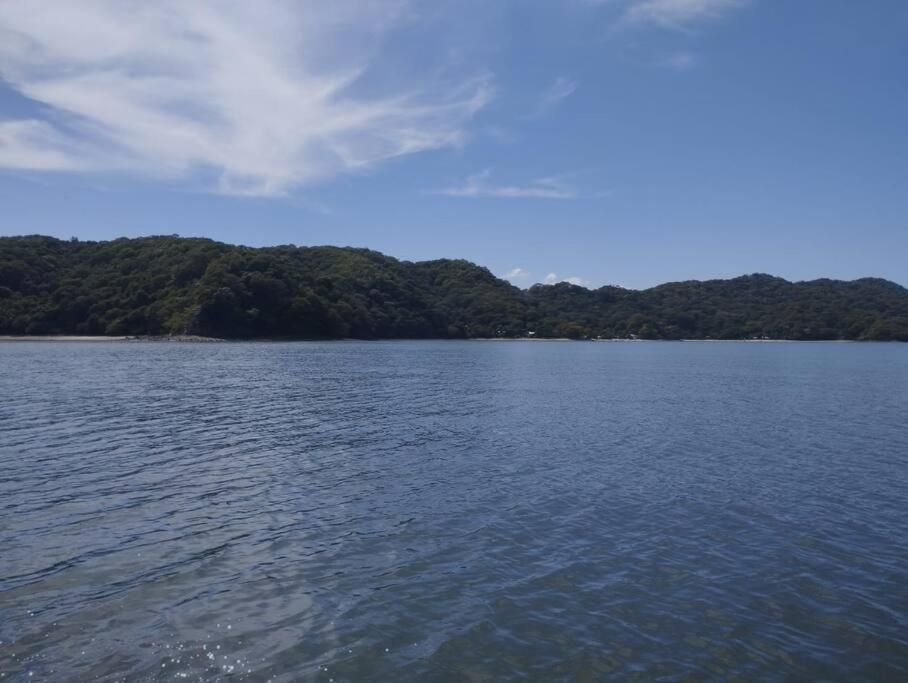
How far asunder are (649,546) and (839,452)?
50.9 feet

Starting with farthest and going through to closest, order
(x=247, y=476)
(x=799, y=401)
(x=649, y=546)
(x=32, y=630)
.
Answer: (x=799, y=401) → (x=247, y=476) → (x=649, y=546) → (x=32, y=630)

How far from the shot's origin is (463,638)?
9.88 m

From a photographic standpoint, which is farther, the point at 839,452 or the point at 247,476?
the point at 839,452

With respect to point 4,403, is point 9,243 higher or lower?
higher

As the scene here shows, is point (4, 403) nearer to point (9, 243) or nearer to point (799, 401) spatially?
point (799, 401)

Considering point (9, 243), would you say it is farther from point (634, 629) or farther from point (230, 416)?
point (634, 629)

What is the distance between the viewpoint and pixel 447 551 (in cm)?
1358

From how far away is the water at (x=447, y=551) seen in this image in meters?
9.36

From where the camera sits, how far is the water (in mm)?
9359

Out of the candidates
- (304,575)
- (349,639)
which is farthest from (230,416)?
(349,639)

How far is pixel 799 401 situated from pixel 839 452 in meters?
20.5

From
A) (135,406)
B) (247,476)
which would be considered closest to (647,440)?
(247,476)

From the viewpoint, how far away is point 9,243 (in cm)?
15812

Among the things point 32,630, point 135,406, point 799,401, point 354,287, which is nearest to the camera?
point 32,630
